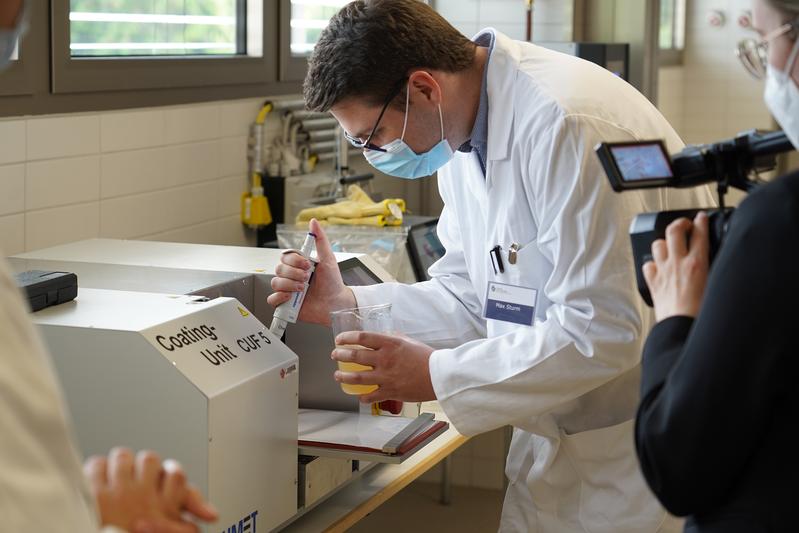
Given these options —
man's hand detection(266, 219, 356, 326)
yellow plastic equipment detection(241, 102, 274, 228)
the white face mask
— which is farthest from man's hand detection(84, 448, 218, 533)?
yellow plastic equipment detection(241, 102, 274, 228)

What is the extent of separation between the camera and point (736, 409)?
45.1 inches

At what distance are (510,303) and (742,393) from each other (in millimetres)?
860

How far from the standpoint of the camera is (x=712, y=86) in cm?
812

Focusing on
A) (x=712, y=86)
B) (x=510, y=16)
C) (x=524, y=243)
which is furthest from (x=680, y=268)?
(x=712, y=86)

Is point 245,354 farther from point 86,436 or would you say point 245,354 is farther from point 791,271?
point 791,271

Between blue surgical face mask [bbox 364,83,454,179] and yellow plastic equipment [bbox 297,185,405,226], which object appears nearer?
blue surgical face mask [bbox 364,83,454,179]

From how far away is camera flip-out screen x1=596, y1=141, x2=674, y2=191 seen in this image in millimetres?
1345

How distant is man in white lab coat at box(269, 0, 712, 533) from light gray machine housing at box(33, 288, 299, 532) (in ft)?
0.81

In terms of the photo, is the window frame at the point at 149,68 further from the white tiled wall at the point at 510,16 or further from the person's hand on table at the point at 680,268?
the person's hand on table at the point at 680,268

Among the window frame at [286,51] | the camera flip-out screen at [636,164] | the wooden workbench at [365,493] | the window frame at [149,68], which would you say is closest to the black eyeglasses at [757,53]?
the camera flip-out screen at [636,164]

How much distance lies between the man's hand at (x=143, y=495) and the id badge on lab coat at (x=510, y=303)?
933 mm

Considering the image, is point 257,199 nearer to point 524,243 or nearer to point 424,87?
point 424,87

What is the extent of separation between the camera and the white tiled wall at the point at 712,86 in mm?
8031

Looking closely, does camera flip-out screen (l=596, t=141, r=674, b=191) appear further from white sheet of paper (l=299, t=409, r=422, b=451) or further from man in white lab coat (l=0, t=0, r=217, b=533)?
white sheet of paper (l=299, t=409, r=422, b=451)
